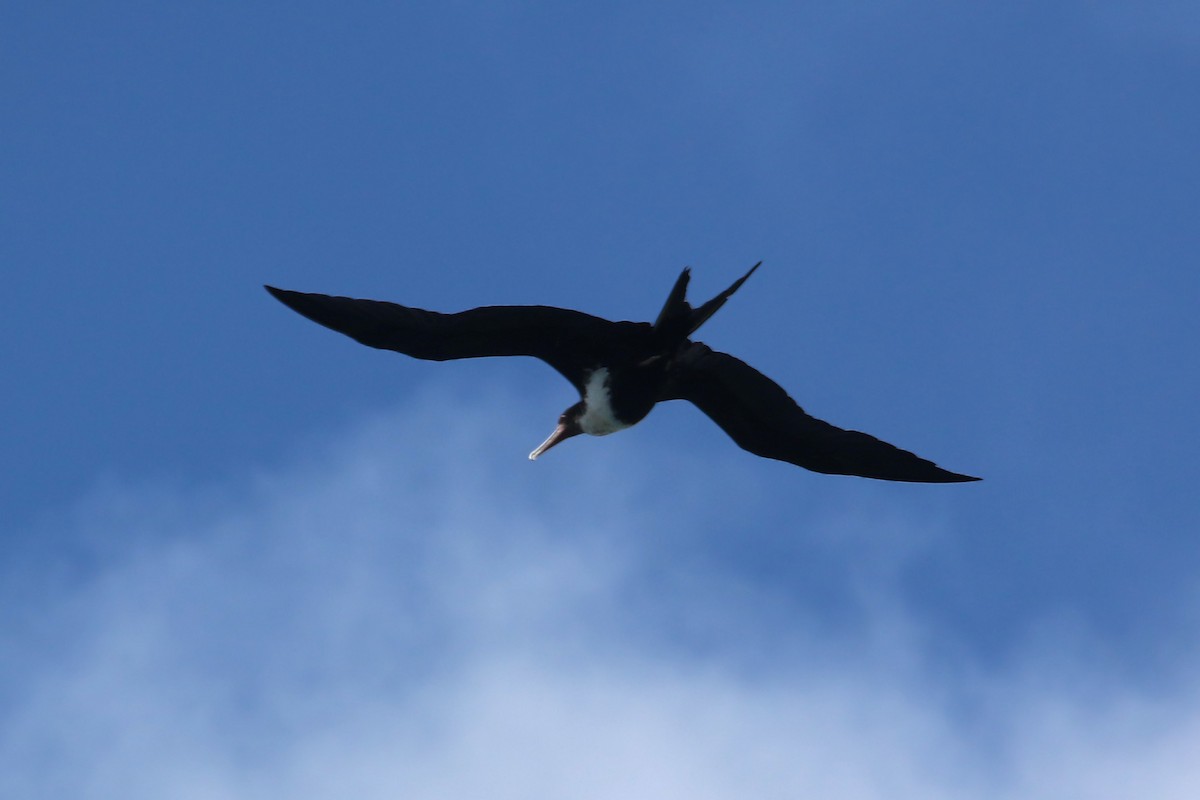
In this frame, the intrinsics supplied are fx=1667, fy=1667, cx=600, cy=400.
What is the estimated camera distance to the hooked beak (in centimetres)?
1372

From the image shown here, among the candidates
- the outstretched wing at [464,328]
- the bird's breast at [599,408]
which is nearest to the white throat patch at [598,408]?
the bird's breast at [599,408]

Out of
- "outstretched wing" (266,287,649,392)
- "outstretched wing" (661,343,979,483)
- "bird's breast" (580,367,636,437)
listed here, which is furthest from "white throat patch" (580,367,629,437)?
"outstretched wing" (661,343,979,483)

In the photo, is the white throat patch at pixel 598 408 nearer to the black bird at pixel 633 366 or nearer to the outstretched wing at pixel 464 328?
the black bird at pixel 633 366

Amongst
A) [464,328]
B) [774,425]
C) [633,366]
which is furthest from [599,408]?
[464,328]

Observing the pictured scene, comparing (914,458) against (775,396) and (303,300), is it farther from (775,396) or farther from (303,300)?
(303,300)

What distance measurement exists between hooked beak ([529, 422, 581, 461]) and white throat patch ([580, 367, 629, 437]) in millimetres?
222

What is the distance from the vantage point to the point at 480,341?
12500 millimetres

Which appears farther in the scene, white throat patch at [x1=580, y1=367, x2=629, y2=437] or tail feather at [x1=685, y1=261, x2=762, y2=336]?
white throat patch at [x1=580, y1=367, x2=629, y2=437]

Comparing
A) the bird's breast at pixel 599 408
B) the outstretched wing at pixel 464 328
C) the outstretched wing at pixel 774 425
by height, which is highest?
the outstretched wing at pixel 464 328

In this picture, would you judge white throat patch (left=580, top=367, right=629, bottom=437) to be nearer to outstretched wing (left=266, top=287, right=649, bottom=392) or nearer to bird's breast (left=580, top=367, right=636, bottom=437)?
bird's breast (left=580, top=367, right=636, bottom=437)

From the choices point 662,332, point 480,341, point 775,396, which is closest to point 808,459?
point 775,396

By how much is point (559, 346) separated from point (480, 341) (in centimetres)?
71

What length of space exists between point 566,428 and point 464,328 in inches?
68.7

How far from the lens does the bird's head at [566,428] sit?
44.4 ft
